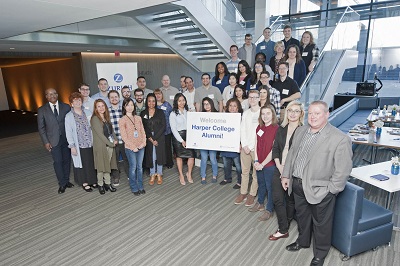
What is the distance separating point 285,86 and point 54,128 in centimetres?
422

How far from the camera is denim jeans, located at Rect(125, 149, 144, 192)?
15.1ft

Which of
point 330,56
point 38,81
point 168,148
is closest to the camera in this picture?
point 168,148

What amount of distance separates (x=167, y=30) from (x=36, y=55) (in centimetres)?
517

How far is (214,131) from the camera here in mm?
4695

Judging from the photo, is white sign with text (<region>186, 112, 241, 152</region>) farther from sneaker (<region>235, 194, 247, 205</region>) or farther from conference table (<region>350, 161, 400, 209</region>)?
conference table (<region>350, 161, 400, 209</region>)

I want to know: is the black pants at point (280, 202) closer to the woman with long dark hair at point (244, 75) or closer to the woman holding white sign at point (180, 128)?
the woman holding white sign at point (180, 128)

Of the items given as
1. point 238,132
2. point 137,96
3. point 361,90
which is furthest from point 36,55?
point 361,90

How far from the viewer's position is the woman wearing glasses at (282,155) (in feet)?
10.5

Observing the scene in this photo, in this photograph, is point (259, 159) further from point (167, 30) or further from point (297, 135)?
point (167, 30)

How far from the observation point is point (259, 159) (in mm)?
3662

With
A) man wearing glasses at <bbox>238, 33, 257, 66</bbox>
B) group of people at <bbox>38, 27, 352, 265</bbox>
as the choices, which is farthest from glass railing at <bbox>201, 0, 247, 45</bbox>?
group of people at <bbox>38, 27, 352, 265</bbox>

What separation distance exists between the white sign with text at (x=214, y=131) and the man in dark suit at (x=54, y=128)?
2294 mm

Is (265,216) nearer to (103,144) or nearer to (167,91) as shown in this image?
(103,144)

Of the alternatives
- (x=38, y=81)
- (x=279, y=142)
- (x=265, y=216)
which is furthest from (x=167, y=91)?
(x=38, y=81)
